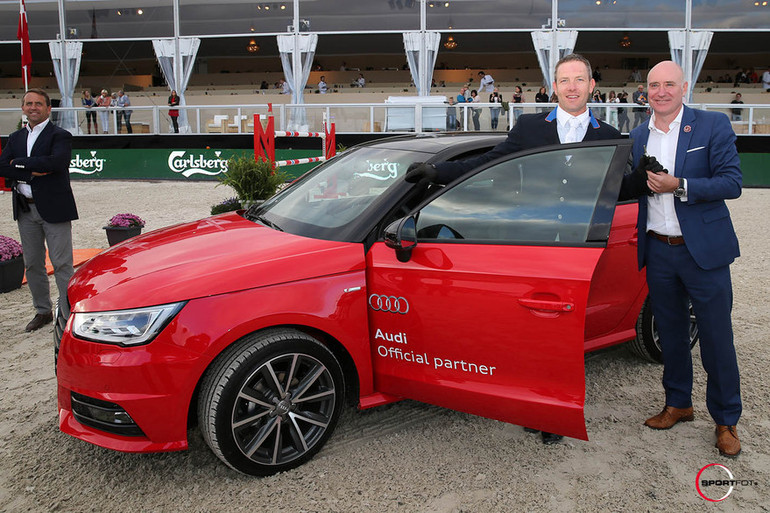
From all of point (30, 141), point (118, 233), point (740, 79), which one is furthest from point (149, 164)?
point (740, 79)

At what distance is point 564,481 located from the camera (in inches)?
117

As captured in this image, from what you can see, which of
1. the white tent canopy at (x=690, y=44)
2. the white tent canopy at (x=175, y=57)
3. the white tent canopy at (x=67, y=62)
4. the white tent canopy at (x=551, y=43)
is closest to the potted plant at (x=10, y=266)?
the white tent canopy at (x=175, y=57)

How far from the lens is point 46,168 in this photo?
498cm

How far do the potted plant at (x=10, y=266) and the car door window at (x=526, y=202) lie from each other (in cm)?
511

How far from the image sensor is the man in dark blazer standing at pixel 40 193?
16.6ft

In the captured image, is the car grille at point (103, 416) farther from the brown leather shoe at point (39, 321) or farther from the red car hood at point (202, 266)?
the brown leather shoe at point (39, 321)

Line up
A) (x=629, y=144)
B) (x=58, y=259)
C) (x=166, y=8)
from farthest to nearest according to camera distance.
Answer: (x=166, y=8) → (x=58, y=259) → (x=629, y=144)

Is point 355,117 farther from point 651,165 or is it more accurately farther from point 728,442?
point 728,442

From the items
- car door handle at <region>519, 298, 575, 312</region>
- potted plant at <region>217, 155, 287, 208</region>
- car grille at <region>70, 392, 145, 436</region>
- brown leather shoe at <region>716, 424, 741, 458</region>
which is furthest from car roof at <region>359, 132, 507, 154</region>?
potted plant at <region>217, 155, 287, 208</region>

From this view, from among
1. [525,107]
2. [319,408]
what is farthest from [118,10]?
[319,408]

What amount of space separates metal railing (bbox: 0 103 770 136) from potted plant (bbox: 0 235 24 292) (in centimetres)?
1160

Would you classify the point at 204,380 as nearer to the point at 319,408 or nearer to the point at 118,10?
the point at 319,408

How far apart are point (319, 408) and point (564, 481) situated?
1231mm

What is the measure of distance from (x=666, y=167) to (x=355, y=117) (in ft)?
49.1
